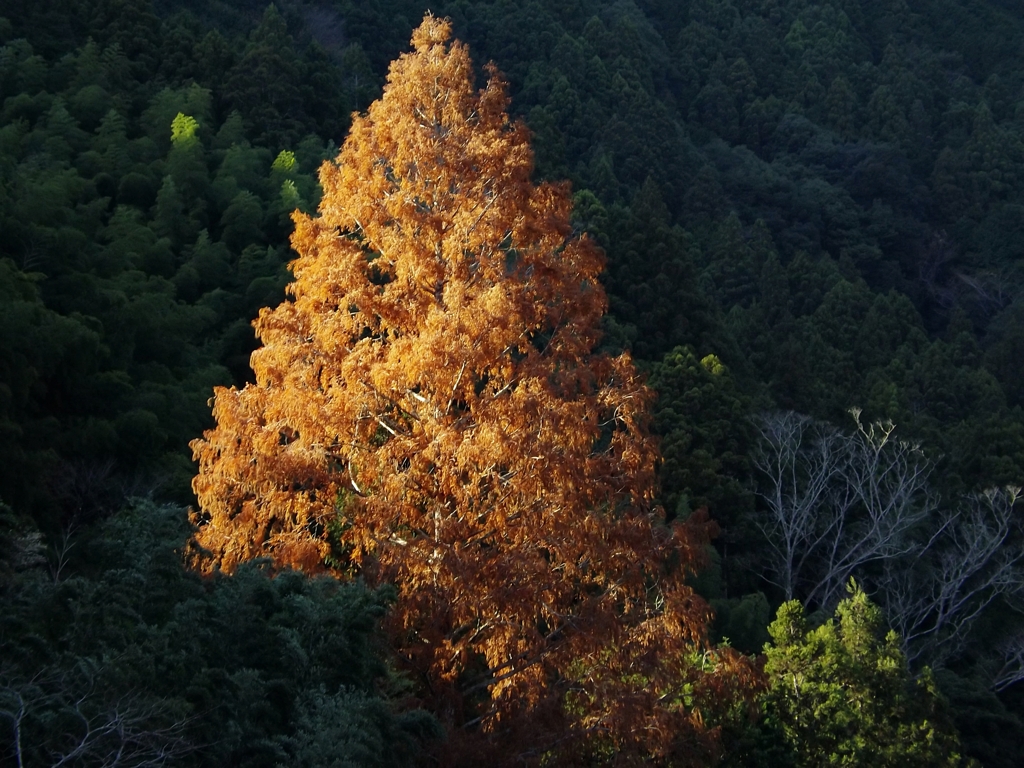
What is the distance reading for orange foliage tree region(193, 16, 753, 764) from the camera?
9.01 m

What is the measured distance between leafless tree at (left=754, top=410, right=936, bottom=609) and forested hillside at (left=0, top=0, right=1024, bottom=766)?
13cm

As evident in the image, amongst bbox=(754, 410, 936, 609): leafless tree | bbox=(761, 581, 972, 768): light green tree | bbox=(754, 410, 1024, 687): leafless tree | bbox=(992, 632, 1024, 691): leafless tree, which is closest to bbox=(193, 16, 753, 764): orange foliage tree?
bbox=(761, 581, 972, 768): light green tree

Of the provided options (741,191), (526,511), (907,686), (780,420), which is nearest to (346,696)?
(526,511)

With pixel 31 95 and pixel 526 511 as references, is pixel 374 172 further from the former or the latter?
pixel 31 95

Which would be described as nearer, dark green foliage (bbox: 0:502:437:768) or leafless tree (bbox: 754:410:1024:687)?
dark green foliage (bbox: 0:502:437:768)

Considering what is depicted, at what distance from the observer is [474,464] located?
914cm

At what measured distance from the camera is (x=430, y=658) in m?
9.11

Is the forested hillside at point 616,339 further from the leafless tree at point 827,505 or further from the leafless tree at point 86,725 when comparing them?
the leafless tree at point 827,505

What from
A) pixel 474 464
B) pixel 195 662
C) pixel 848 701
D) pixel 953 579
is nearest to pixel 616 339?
pixel 953 579

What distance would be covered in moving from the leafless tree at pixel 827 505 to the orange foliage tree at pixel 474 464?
48.8ft

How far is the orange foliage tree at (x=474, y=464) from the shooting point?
9.01 metres

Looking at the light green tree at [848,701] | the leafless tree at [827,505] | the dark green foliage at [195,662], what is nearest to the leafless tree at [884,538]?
the leafless tree at [827,505]

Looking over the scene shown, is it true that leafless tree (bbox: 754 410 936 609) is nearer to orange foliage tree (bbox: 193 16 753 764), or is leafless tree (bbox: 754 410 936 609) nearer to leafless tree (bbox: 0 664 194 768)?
orange foliage tree (bbox: 193 16 753 764)

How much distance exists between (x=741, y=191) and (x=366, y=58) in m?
16.7
